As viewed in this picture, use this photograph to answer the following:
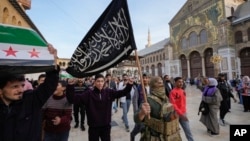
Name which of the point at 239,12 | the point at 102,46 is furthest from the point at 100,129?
the point at 239,12

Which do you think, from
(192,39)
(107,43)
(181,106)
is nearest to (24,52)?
(107,43)

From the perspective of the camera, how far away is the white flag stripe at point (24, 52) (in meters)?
2.04

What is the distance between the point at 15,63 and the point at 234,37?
3064 cm

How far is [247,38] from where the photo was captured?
86.1 feet

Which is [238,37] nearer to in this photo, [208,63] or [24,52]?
[208,63]

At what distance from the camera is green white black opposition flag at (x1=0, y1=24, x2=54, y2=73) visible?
2035mm

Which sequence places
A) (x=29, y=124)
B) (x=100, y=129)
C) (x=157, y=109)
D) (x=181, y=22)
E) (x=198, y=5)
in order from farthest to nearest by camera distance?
(x=181, y=22) < (x=198, y=5) < (x=100, y=129) < (x=157, y=109) < (x=29, y=124)

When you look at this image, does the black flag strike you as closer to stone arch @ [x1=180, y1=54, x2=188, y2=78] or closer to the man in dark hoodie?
the man in dark hoodie

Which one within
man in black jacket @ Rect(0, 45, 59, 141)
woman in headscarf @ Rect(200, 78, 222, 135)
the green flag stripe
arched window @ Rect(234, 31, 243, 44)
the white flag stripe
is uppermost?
arched window @ Rect(234, 31, 243, 44)

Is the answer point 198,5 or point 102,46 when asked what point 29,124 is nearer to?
point 102,46

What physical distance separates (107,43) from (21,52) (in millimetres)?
1132

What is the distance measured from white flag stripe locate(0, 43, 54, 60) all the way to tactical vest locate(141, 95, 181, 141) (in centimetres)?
144

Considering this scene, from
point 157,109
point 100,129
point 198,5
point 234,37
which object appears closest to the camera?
point 157,109

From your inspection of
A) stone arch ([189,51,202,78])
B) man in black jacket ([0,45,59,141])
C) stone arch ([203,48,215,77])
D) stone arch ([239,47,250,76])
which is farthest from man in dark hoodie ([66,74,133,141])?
stone arch ([189,51,202,78])
